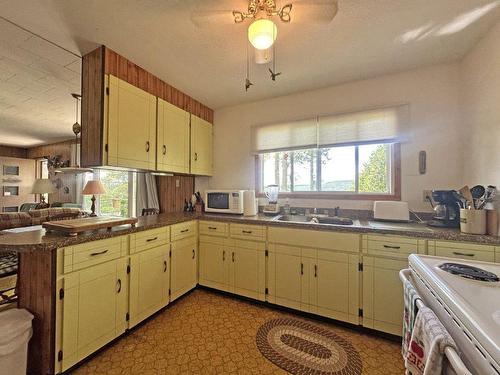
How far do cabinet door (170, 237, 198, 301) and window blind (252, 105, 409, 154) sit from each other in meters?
1.55

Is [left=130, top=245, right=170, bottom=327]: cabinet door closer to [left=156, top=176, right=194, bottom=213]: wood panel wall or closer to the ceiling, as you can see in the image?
[left=156, top=176, right=194, bottom=213]: wood panel wall

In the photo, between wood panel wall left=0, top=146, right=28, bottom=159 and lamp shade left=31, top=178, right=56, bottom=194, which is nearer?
lamp shade left=31, top=178, right=56, bottom=194

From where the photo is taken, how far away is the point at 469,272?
3.17 ft

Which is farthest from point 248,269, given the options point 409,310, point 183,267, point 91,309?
point 409,310

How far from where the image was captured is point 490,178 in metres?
1.68

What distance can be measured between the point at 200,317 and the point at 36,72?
3.17 meters

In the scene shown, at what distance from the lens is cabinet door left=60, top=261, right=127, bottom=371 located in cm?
139

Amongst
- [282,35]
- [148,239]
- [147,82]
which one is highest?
[282,35]

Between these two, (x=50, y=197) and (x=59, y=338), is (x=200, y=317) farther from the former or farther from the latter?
(x=50, y=197)

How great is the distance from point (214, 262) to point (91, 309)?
1.23 meters

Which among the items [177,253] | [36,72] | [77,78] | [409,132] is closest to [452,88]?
[409,132]

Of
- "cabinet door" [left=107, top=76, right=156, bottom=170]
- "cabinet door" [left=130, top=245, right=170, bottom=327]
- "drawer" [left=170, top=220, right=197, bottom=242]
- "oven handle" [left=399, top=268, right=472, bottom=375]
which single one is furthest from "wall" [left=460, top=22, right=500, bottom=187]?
"cabinet door" [left=107, top=76, right=156, bottom=170]

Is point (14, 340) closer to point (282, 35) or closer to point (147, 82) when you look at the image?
point (147, 82)

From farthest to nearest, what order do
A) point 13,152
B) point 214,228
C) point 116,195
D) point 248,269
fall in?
point 13,152
point 116,195
point 214,228
point 248,269
